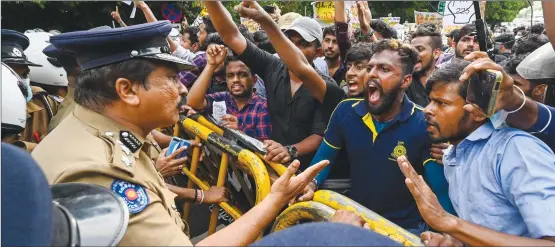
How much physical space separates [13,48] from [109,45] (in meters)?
2.53

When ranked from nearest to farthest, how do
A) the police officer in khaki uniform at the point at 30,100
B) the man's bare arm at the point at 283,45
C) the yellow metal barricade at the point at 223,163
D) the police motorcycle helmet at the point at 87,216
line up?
the police motorcycle helmet at the point at 87,216
the yellow metal barricade at the point at 223,163
the man's bare arm at the point at 283,45
the police officer in khaki uniform at the point at 30,100

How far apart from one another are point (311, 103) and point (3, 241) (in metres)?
2.80

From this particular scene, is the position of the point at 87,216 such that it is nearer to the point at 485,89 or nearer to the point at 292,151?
the point at 485,89

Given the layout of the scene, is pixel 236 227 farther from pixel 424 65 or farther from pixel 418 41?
pixel 418 41

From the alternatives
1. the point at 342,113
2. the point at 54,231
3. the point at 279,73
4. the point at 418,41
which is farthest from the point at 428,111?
the point at 418,41

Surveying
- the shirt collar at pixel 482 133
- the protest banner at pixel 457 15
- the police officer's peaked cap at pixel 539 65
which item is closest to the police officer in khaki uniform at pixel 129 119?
the shirt collar at pixel 482 133

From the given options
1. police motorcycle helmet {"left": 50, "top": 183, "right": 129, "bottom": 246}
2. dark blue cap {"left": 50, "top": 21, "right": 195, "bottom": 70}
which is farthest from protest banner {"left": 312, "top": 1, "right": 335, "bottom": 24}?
police motorcycle helmet {"left": 50, "top": 183, "right": 129, "bottom": 246}

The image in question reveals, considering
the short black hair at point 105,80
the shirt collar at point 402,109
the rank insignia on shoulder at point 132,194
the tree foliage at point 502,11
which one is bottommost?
the tree foliage at point 502,11

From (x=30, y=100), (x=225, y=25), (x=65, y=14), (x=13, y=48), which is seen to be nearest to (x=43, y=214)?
(x=225, y=25)

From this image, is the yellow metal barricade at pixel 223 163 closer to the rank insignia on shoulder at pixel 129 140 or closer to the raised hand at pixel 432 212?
the rank insignia on shoulder at pixel 129 140

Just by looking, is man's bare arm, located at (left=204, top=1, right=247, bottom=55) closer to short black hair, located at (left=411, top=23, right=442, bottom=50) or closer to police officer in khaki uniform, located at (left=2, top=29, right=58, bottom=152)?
police officer in khaki uniform, located at (left=2, top=29, right=58, bottom=152)

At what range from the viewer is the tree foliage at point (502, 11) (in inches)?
1481

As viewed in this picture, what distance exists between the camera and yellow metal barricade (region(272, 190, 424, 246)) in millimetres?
2092

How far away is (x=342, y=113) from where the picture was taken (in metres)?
3.31
